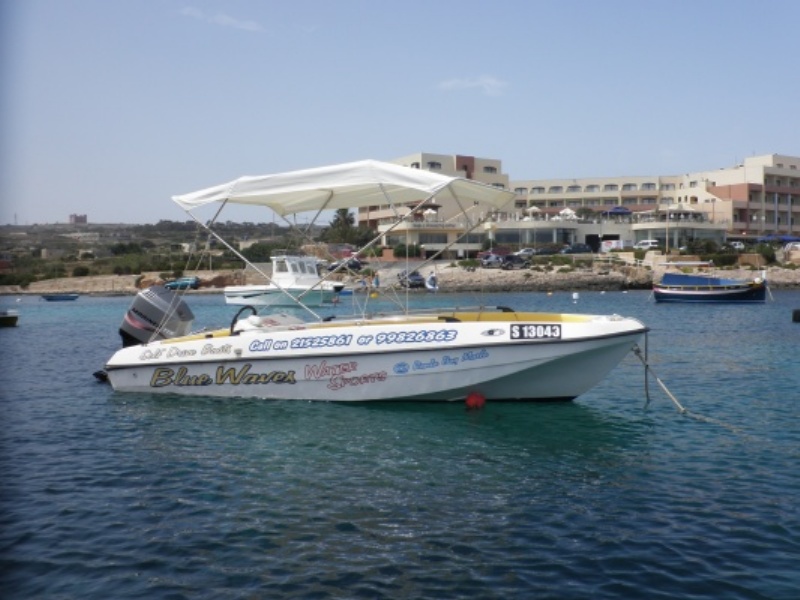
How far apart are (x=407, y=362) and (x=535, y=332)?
94.9 inches

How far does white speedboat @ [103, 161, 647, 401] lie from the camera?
13898mm

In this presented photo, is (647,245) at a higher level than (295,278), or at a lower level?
higher

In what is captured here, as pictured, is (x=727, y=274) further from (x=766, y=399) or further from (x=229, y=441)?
(x=229, y=441)

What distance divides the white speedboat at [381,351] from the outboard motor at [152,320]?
4.20ft

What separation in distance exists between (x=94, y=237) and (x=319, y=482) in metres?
130

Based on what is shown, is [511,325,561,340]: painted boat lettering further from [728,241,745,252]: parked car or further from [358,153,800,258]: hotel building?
[728,241,745,252]: parked car

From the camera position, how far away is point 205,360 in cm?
1533

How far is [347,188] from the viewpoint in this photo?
53.5 ft

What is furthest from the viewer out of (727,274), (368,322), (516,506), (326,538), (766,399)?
(727,274)

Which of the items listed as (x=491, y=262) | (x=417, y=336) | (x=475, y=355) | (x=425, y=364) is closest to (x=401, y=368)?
(x=425, y=364)

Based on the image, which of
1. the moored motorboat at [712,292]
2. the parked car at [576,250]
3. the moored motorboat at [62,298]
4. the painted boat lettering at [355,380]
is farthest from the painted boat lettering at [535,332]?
the parked car at [576,250]

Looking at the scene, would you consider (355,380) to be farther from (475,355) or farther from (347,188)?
(347,188)

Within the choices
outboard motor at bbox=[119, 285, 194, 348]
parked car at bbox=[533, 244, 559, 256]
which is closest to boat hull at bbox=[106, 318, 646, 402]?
outboard motor at bbox=[119, 285, 194, 348]

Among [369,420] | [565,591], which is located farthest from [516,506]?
[369,420]
